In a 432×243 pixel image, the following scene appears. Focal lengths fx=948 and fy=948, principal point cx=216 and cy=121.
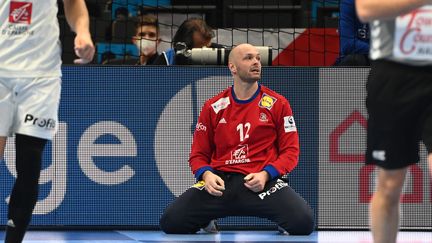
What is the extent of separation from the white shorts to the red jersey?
224 centimetres

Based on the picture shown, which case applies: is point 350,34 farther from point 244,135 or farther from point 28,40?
point 28,40

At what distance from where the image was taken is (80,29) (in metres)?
4.50

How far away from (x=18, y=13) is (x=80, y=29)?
0.99 ft

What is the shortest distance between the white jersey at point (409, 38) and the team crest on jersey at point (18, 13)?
5.35ft

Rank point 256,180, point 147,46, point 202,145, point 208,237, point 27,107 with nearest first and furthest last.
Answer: point 27,107
point 256,180
point 202,145
point 208,237
point 147,46

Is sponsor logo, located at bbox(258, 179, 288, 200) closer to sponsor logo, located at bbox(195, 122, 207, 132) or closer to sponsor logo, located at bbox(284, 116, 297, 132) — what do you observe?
sponsor logo, located at bbox(284, 116, 297, 132)

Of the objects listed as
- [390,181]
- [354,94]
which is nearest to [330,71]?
[354,94]

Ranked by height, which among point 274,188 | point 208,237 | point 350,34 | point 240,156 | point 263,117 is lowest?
point 208,237

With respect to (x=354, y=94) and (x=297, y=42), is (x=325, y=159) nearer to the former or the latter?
(x=354, y=94)

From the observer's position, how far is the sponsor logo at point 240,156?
6547mm

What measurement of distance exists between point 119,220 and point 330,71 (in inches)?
77.3

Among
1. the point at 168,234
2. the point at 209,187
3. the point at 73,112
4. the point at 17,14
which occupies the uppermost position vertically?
the point at 17,14

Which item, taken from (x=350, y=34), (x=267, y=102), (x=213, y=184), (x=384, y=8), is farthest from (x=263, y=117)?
(x=384, y=8)

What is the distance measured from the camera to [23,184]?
14.5 feet
